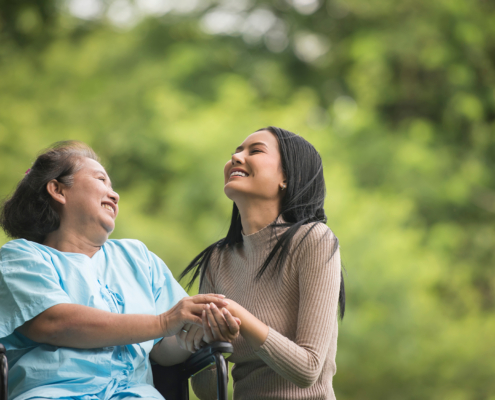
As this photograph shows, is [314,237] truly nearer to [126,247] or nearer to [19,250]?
[126,247]

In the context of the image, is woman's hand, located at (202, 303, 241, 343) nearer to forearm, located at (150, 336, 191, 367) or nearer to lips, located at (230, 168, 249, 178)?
forearm, located at (150, 336, 191, 367)

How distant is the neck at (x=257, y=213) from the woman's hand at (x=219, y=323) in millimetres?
390

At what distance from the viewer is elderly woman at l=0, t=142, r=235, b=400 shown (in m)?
1.33

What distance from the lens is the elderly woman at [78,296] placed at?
133 centimetres

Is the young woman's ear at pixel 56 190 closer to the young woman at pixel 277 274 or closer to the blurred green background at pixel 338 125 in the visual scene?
the young woman at pixel 277 274

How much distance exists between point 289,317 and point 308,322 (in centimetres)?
11

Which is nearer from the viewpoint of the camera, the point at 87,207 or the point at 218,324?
the point at 218,324

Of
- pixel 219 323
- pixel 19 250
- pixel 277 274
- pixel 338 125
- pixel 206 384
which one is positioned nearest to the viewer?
pixel 219 323

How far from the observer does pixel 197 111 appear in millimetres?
5266

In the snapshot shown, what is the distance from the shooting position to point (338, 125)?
6.18 metres

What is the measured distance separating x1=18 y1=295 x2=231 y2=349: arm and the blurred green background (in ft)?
9.55

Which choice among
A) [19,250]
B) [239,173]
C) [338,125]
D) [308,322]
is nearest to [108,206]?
[19,250]

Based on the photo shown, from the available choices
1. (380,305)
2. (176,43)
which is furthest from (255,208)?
(176,43)

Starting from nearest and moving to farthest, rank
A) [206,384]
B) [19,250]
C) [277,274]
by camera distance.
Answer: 1. [19,250]
2. [277,274]
3. [206,384]
